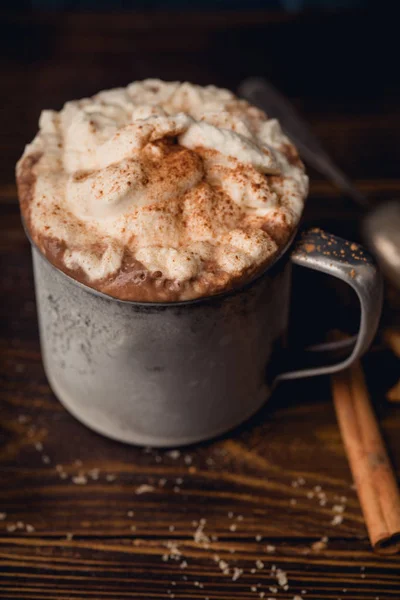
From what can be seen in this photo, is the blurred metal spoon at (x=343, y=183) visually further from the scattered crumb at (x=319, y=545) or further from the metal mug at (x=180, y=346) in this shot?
the scattered crumb at (x=319, y=545)

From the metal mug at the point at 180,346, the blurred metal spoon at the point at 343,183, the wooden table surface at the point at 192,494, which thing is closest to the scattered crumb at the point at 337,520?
the wooden table surface at the point at 192,494

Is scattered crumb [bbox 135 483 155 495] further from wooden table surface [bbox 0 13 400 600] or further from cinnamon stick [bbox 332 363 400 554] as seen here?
cinnamon stick [bbox 332 363 400 554]

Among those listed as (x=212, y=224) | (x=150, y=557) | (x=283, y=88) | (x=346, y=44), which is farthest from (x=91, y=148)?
(x=346, y=44)

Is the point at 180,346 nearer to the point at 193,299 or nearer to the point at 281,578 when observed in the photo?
the point at 193,299

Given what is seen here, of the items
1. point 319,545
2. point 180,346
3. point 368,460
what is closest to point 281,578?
point 319,545

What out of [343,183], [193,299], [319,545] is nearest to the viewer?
[193,299]

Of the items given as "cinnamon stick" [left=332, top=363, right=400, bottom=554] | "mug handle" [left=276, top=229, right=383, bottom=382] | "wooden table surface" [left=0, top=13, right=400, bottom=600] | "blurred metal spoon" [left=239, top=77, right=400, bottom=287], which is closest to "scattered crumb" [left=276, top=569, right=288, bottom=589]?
"wooden table surface" [left=0, top=13, right=400, bottom=600]

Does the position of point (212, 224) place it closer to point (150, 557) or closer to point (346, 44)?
point (150, 557)
